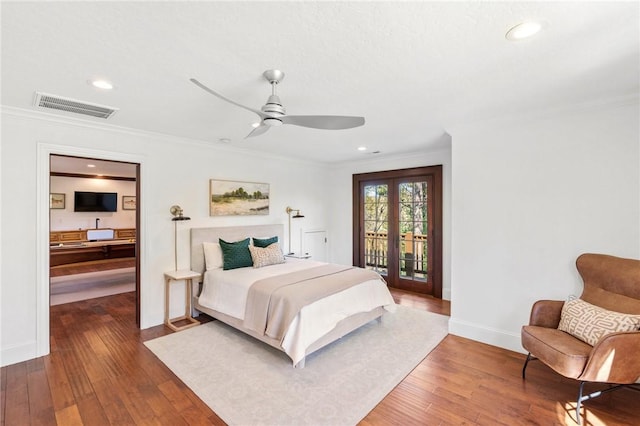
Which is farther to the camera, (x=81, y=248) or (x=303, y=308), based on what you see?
(x=81, y=248)

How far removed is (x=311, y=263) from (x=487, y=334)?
7.75ft

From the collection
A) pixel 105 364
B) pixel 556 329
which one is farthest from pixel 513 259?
pixel 105 364

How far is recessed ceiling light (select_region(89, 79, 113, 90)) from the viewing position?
7.38 ft

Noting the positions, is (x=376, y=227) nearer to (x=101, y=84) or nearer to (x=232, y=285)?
(x=232, y=285)

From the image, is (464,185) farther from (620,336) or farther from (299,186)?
(299,186)

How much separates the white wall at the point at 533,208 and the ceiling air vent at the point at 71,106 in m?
3.83

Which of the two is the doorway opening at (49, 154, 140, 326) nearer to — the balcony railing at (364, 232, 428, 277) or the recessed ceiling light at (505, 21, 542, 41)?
the balcony railing at (364, 232, 428, 277)

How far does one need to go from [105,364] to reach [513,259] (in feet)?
14.2

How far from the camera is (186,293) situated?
13.3 feet

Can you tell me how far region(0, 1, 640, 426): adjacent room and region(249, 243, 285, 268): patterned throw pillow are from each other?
0.03m

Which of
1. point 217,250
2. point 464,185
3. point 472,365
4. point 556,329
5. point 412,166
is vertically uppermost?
point 412,166

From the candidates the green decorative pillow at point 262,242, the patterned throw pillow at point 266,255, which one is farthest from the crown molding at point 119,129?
the patterned throw pillow at point 266,255

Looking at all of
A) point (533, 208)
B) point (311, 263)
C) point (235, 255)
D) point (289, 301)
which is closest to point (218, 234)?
point (235, 255)

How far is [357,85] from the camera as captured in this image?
232 cm
